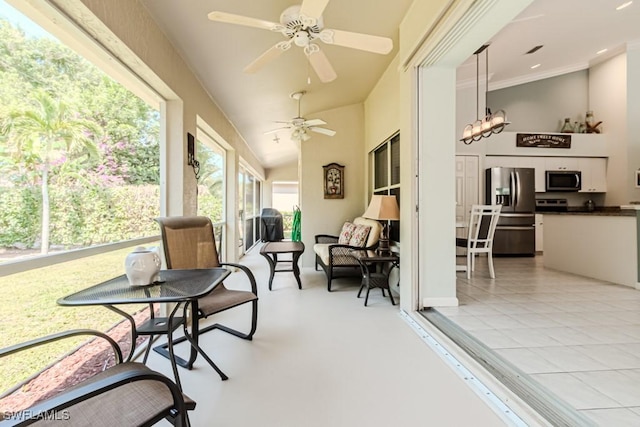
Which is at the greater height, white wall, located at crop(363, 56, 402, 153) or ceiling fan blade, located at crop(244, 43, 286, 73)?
white wall, located at crop(363, 56, 402, 153)

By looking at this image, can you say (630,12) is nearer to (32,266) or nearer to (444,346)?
(444,346)

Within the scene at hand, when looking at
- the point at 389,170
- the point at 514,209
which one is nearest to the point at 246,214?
the point at 389,170

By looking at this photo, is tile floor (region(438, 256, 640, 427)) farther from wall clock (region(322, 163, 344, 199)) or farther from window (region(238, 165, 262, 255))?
window (region(238, 165, 262, 255))

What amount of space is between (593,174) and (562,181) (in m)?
0.77

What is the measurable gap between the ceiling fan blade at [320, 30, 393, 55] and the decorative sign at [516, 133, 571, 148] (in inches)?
218

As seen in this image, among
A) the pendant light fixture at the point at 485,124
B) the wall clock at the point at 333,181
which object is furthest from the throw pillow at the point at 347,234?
the pendant light fixture at the point at 485,124

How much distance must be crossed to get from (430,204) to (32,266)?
2880 millimetres

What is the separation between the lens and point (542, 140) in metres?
6.12

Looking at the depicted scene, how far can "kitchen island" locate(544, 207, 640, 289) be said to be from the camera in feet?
11.9

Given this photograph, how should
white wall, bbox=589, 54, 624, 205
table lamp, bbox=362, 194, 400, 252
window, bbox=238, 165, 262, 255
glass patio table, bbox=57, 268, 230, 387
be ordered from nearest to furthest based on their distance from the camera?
1. glass patio table, bbox=57, 268, 230, 387
2. table lamp, bbox=362, 194, 400, 252
3. white wall, bbox=589, 54, 624, 205
4. window, bbox=238, 165, 262, 255

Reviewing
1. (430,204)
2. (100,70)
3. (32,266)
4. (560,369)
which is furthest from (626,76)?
(32,266)

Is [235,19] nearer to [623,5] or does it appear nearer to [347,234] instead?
[347,234]

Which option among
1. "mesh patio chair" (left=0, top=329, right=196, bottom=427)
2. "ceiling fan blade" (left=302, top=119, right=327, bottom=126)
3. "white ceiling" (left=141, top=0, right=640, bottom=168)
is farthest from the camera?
"ceiling fan blade" (left=302, top=119, right=327, bottom=126)

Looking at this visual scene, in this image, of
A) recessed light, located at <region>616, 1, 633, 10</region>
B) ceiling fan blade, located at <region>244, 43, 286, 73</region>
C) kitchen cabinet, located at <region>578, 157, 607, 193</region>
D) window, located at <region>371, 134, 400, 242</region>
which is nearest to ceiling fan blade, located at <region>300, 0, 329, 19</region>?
ceiling fan blade, located at <region>244, 43, 286, 73</region>
